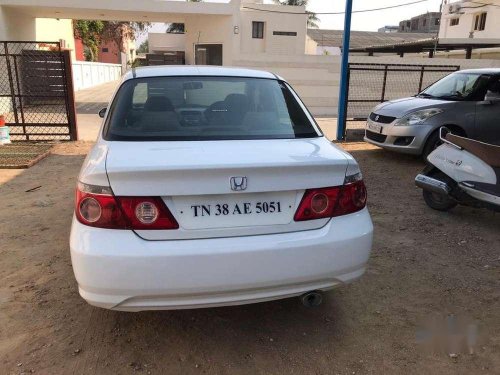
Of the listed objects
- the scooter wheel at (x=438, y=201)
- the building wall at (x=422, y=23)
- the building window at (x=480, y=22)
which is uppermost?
the building wall at (x=422, y=23)

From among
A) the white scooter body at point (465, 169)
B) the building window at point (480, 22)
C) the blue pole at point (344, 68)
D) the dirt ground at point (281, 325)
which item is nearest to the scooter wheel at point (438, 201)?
the white scooter body at point (465, 169)

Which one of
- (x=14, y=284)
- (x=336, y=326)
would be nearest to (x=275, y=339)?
(x=336, y=326)

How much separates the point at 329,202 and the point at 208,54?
60.8 ft

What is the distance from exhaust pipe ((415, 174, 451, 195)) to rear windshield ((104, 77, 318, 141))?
7.54ft

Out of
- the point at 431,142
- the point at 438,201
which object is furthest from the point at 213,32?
the point at 438,201

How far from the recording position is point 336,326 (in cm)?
300

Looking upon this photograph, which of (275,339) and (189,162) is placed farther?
(275,339)

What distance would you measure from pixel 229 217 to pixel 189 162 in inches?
14.3

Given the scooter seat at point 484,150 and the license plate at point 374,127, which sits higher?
the scooter seat at point 484,150

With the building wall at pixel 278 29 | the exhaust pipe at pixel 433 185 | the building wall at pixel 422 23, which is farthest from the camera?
the building wall at pixel 422 23

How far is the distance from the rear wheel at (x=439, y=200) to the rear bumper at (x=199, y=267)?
3056 millimetres

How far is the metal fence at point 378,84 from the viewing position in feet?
37.7

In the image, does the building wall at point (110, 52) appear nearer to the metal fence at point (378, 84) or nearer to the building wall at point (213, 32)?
the building wall at point (213, 32)

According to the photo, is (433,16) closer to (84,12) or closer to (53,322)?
(84,12)
